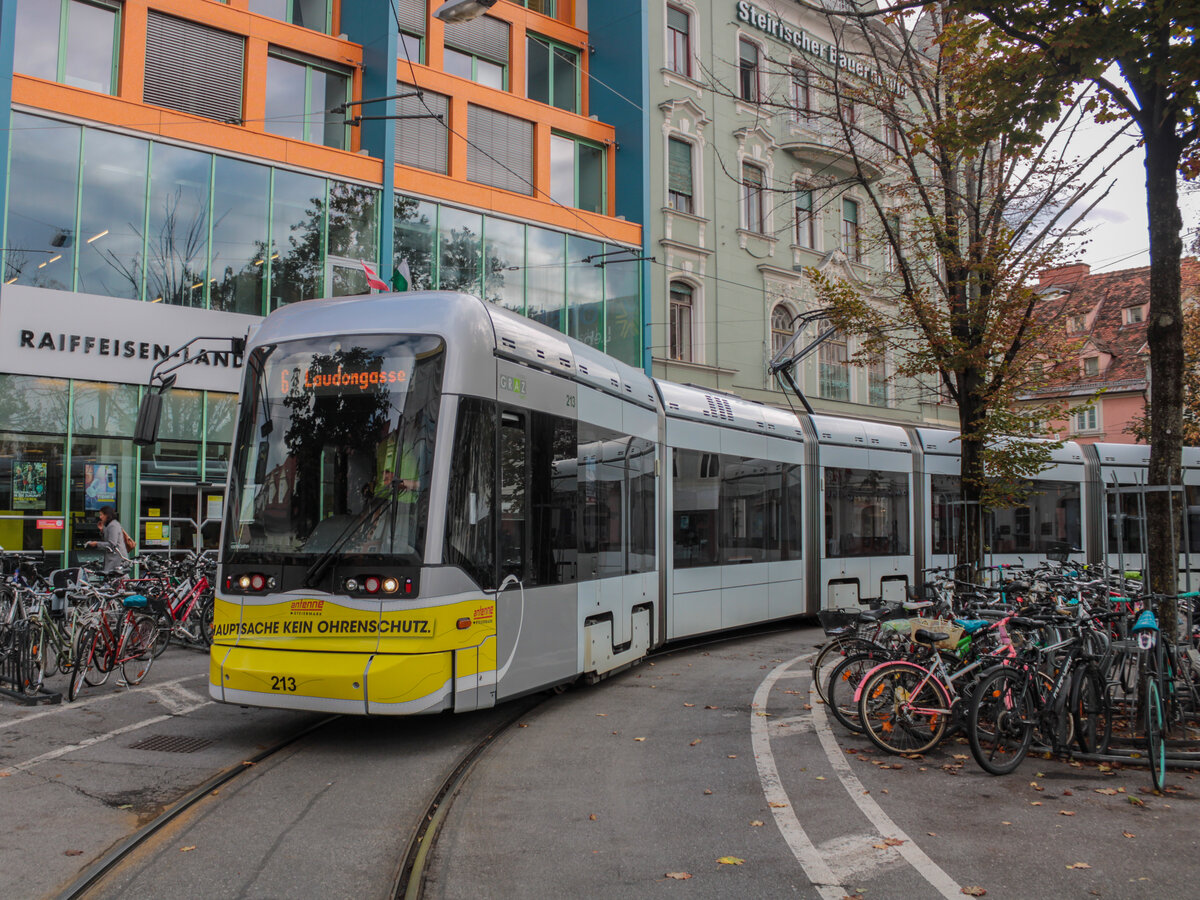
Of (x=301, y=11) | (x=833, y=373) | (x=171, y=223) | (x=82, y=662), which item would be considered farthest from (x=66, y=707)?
(x=833, y=373)

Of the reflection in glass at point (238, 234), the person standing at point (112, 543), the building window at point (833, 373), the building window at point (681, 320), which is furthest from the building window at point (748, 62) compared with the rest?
the person standing at point (112, 543)

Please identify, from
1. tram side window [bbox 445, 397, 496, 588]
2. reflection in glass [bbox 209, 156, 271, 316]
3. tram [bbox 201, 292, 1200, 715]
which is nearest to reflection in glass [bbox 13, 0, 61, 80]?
reflection in glass [bbox 209, 156, 271, 316]

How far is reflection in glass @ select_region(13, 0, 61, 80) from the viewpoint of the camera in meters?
17.0

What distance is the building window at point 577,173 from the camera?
24.7 m

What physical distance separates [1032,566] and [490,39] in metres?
16.4

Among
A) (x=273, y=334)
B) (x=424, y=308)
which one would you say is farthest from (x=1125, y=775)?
(x=273, y=334)

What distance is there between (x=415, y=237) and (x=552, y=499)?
14.2 metres

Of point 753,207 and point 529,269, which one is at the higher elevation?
point 753,207

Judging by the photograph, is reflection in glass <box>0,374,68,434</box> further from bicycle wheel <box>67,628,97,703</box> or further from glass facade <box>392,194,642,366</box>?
Result: bicycle wheel <box>67,628,97,703</box>

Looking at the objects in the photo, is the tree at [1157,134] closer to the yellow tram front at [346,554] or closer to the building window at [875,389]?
the yellow tram front at [346,554]

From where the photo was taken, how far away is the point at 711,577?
12.7 m

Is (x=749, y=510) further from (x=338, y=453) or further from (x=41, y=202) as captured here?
(x=41, y=202)

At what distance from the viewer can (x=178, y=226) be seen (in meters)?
18.4

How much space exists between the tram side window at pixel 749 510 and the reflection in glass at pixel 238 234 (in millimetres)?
10477
